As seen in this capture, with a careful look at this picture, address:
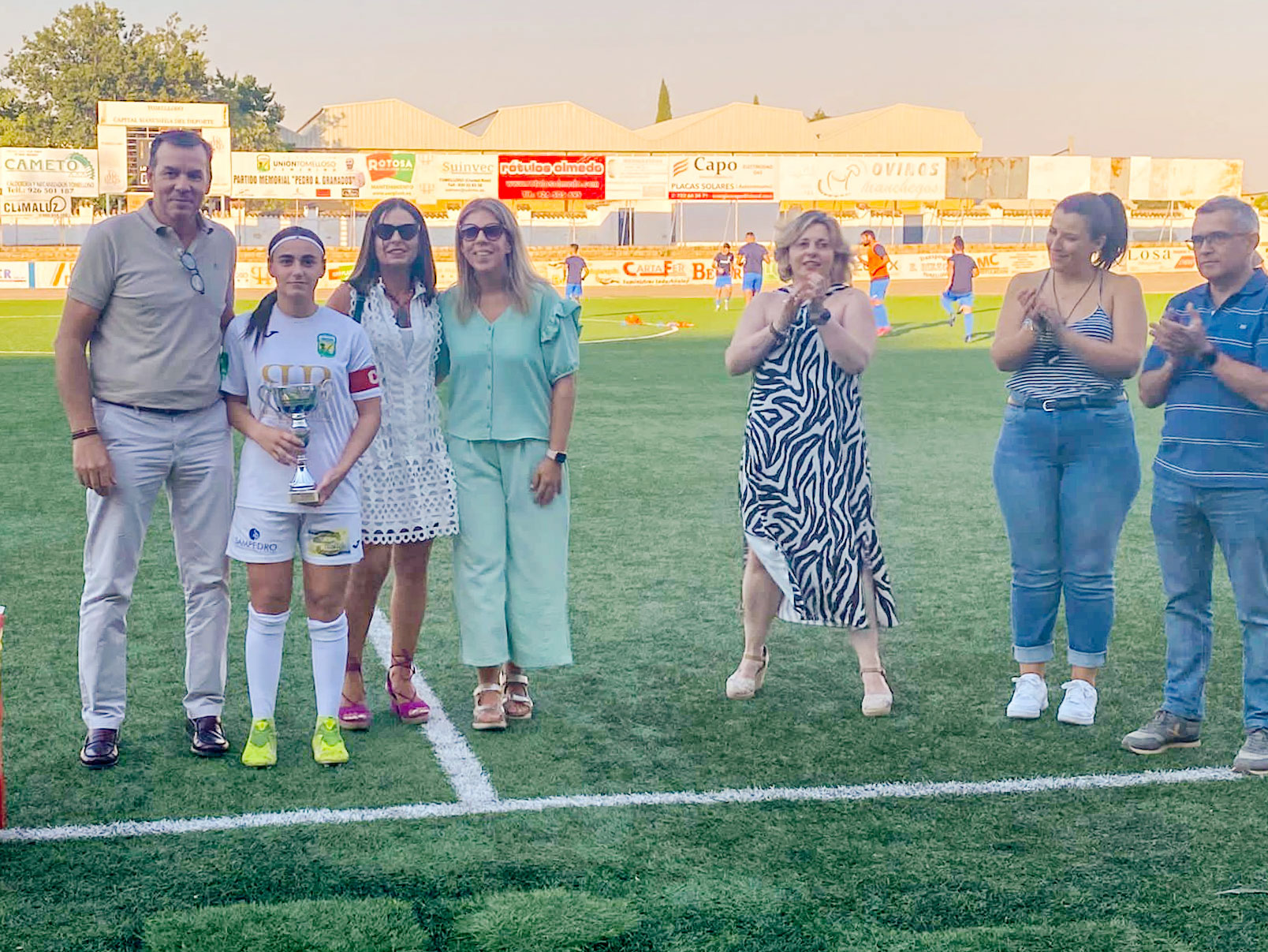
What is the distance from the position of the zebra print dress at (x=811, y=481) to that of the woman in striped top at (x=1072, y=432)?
55cm

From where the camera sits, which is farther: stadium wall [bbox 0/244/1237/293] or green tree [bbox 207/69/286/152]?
green tree [bbox 207/69/286/152]

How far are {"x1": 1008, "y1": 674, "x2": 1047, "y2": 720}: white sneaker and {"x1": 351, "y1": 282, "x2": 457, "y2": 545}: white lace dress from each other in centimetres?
225

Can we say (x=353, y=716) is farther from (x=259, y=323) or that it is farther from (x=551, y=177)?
(x=551, y=177)

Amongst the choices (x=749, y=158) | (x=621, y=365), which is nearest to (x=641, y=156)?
(x=749, y=158)

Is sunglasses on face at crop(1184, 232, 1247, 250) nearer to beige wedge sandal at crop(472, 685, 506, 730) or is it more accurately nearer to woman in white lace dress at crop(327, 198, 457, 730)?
woman in white lace dress at crop(327, 198, 457, 730)

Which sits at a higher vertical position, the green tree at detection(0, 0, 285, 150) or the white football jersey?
the green tree at detection(0, 0, 285, 150)

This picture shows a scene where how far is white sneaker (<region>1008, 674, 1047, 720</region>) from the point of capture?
5570 mm

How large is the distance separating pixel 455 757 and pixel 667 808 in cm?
88

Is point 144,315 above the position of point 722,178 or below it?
below

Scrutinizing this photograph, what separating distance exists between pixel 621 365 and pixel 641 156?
30.9m

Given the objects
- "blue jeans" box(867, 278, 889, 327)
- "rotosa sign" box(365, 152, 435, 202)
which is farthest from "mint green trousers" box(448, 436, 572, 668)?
"rotosa sign" box(365, 152, 435, 202)

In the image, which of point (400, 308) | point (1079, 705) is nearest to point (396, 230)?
point (400, 308)

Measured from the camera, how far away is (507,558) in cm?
546

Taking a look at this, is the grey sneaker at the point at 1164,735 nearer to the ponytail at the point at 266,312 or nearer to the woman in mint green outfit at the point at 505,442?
the woman in mint green outfit at the point at 505,442
